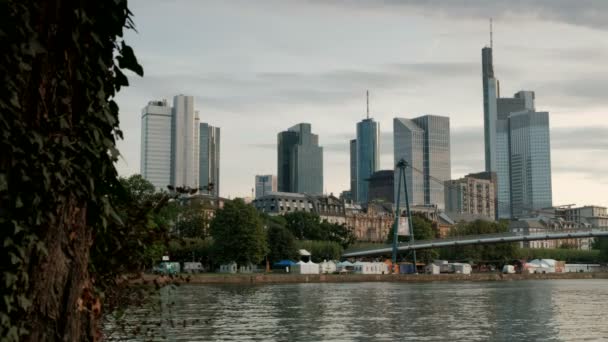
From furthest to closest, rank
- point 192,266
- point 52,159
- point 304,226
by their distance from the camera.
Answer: point 304,226 → point 192,266 → point 52,159

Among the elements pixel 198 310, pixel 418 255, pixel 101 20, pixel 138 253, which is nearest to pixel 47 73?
pixel 101 20

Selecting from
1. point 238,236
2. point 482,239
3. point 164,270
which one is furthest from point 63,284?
point 482,239

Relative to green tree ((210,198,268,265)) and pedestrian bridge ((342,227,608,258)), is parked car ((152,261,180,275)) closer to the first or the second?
green tree ((210,198,268,265))

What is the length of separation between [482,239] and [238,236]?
41.7 meters

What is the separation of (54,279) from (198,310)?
30725 mm

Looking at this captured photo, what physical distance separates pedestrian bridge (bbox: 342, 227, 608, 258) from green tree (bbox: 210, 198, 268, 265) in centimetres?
3303

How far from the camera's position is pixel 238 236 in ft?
275

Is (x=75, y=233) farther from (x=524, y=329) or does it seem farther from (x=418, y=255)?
(x=418, y=255)

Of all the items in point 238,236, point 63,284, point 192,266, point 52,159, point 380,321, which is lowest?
point 380,321

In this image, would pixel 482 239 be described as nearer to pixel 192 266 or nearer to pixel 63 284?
pixel 192 266

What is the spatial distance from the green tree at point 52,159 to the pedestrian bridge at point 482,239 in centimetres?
9690

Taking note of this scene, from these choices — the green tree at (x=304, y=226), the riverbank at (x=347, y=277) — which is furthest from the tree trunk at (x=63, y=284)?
the green tree at (x=304, y=226)

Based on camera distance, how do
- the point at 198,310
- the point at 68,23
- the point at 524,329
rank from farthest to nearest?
the point at 198,310, the point at 524,329, the point at 68,23

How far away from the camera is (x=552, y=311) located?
122 feet
